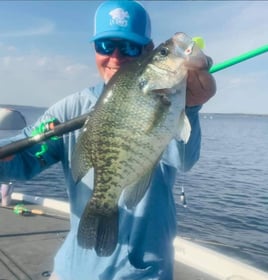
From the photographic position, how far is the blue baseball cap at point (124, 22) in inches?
114

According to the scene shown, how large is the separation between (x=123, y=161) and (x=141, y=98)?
37 cm

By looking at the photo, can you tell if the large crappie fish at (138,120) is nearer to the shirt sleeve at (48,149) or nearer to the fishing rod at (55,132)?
the fishing rod at (55,132)

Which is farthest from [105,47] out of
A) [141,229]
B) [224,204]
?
[224,204]

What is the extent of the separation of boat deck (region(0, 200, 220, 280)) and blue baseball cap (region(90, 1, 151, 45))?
392cm

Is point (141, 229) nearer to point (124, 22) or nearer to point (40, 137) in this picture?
point (40, 137)

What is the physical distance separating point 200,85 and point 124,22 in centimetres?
100

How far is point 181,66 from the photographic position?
2162 millimetres

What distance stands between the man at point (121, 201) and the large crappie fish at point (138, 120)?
0.39 metres

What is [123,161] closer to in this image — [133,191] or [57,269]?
[133,191]

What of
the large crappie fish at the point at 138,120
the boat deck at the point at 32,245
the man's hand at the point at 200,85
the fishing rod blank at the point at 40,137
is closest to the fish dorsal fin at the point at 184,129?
the large crappie fish at the point at 138,120

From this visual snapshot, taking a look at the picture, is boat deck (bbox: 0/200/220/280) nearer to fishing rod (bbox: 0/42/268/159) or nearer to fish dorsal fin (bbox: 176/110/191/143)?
fishing rod (bbox: 0/42/268/159)

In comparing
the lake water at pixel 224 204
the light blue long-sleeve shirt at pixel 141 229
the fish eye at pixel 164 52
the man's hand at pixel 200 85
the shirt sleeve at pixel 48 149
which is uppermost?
the fish eye at pixel 164 52

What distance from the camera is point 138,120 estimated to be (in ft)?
7.21

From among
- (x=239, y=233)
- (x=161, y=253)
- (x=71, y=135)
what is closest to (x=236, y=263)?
(x=161, y=253)
